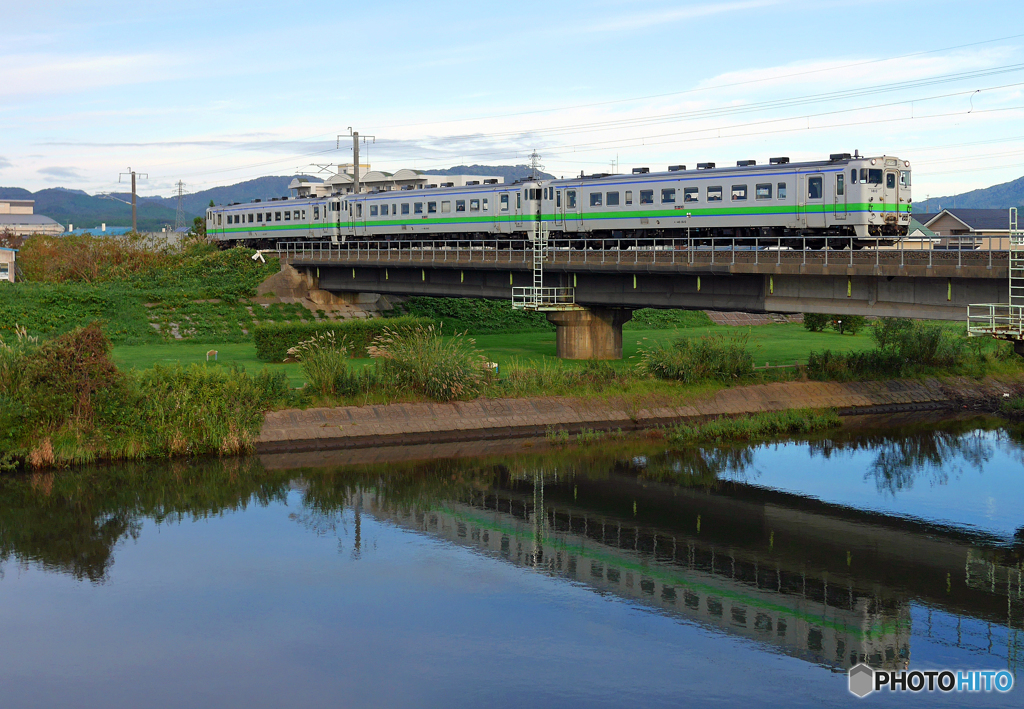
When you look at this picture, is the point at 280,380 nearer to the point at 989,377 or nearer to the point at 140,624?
the point at 140,624

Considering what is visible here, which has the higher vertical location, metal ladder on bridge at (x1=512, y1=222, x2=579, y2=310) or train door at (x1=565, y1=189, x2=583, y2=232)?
train door at (x1=565, y1=189, x2=583, y2=232)

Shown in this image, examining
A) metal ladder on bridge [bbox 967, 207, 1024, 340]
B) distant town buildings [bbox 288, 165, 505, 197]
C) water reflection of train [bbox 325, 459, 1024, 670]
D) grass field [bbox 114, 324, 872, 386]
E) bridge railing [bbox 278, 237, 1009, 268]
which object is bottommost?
water reflection of train [bbox 325, 459, 1024, 670]

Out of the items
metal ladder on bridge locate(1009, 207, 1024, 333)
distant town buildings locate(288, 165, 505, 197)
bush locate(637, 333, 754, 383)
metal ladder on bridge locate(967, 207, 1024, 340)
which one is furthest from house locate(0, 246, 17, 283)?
metal ladder on bridge locate(1009, 207, 1024, 333)

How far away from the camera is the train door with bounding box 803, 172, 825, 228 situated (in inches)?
1542

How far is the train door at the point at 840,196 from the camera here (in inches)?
1511

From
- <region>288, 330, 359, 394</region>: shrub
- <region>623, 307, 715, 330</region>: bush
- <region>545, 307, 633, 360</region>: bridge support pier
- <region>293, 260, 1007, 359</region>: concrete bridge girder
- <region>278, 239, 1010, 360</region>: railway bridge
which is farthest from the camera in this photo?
<region>623, 307, 715, 330</region>: bush

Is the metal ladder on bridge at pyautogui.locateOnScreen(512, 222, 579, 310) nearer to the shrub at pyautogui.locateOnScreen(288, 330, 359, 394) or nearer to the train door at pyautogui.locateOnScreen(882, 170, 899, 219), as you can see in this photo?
the shrub at pyautogui.locateOnScreen(288, 330, 359, 394)

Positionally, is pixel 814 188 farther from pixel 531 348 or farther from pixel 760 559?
pixel 760 559

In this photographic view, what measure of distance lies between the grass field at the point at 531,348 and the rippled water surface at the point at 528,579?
1059 centimetres

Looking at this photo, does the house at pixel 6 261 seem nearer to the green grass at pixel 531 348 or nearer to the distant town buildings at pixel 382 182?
the distant town buildings at pixel 382 182

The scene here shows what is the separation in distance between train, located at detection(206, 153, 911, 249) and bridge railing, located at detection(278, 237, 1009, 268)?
0.40 metres

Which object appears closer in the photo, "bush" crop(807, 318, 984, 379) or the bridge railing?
the bridge railing

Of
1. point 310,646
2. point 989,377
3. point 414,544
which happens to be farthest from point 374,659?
point 989,377

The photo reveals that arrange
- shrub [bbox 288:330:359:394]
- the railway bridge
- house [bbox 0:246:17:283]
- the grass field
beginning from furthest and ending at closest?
house [bbox 0:246:17:283] < the grass field < shrub [bbox 288:330:359:394] < the railway bridge
